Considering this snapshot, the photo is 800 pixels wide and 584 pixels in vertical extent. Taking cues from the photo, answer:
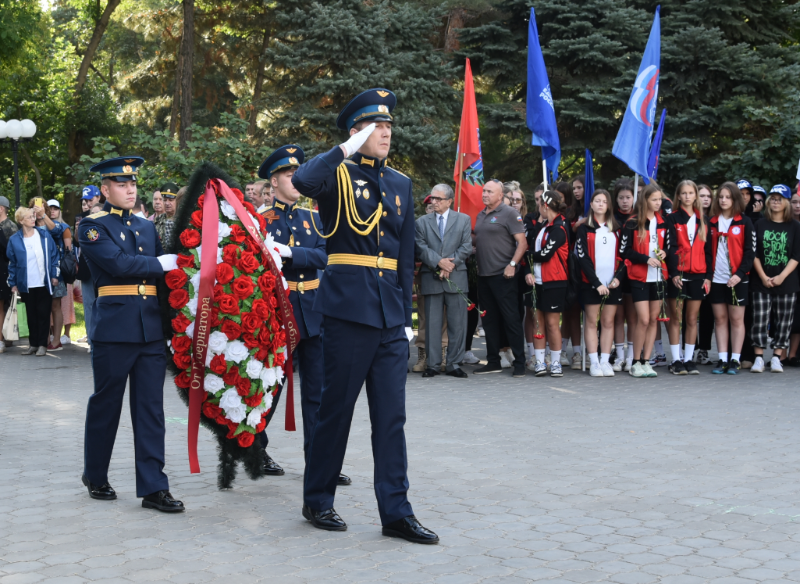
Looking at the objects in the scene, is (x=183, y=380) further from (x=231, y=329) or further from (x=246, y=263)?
(x=246, y=263)

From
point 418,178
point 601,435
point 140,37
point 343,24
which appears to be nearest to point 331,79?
point 343,24

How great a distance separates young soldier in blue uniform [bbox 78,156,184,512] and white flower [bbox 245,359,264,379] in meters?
0.52

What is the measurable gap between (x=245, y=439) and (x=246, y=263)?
1.08 meters

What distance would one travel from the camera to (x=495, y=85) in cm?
2012

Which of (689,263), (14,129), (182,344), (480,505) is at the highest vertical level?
(14,129)

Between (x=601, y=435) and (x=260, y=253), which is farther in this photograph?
(x=601, y=435)

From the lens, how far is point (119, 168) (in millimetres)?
5621

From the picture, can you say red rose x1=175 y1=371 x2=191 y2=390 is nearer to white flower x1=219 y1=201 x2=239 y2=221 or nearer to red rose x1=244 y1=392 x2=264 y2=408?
red rose x1=244 y1=392 x2=264 y2=408

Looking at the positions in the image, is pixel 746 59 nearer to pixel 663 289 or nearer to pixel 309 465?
pixel 663 289

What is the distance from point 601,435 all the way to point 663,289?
3.62 meters

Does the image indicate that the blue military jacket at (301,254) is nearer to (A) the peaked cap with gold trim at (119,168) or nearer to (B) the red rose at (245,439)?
(B) the red rose at (245,439)

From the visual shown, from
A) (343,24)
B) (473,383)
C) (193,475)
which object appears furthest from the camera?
(343,24)

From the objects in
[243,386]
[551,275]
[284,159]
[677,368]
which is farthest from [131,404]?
[677,368]

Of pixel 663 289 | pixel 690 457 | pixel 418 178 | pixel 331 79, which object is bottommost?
pixel 690 457
